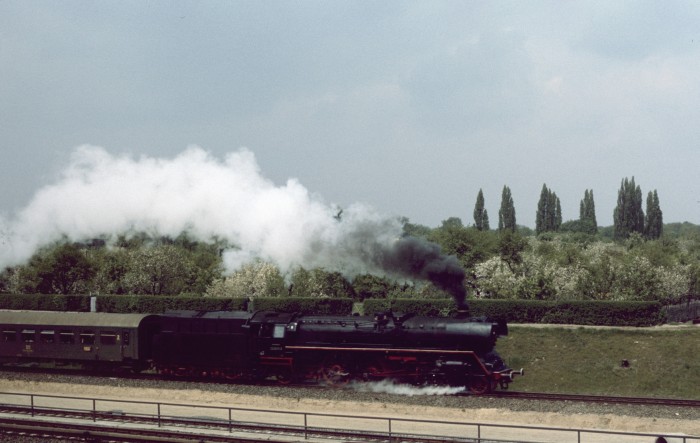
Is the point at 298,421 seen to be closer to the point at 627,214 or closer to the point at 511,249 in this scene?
the point at 511,249

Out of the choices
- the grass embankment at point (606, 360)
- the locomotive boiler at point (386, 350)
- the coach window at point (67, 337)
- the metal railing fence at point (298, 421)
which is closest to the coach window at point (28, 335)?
the coach window at point (67, 337)

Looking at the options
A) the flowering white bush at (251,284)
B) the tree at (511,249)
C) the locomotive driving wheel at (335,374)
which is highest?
the tree at (511,249)

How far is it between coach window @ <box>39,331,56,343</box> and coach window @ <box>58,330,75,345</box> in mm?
591

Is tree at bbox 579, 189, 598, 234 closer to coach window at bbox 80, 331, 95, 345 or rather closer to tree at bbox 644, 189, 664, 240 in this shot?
tree at bbox 644, 189, 664, 240

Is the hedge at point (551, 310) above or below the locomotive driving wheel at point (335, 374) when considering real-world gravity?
above

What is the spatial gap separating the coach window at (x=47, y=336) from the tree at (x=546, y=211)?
383 feet

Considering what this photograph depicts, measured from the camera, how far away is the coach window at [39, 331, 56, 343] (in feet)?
121

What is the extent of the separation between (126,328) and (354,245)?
13.2 meters

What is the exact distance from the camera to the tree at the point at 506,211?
13250 cm

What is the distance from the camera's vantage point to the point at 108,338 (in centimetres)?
3559

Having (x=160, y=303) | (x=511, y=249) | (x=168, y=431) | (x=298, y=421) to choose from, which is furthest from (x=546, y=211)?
(x=168, y=431)

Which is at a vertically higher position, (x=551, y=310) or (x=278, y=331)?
(x=278, y=331)

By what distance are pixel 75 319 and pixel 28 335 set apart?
10.6 ft

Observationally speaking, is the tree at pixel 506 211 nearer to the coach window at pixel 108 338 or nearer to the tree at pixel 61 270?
the tree at pixel 61 270
